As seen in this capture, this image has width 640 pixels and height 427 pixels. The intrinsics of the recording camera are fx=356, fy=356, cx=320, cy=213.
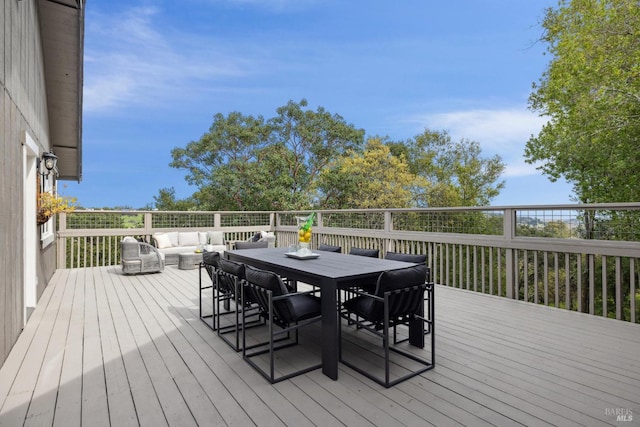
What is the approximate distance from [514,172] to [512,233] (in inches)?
687

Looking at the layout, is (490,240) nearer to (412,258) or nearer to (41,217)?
(412,258)

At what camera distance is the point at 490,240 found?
15.8ft

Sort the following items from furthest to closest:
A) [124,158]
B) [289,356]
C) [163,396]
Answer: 1. [124,158]
2. [289,356]
3. [163,396]

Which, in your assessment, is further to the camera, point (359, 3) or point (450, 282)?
point (359, 3)

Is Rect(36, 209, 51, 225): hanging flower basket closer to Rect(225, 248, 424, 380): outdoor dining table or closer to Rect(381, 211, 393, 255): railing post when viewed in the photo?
Rect(225, 248, 424, 380): outdoor dining table

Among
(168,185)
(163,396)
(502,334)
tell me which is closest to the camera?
(163,396)

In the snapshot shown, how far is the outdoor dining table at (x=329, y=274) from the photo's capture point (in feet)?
8.36

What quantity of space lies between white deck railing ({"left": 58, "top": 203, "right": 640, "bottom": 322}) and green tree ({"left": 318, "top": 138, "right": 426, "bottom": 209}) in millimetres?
8455

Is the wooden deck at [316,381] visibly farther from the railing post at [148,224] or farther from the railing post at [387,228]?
the railing post at [148,224]

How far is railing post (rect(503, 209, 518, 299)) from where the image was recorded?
15.1 feet

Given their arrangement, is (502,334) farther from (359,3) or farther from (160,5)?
(160,5)

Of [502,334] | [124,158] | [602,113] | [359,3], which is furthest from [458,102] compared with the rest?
[124,158]

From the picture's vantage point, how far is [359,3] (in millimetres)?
15922

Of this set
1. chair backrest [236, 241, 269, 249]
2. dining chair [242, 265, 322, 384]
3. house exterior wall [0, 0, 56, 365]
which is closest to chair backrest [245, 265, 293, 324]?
dining chair [242, 265, 322, 384]
